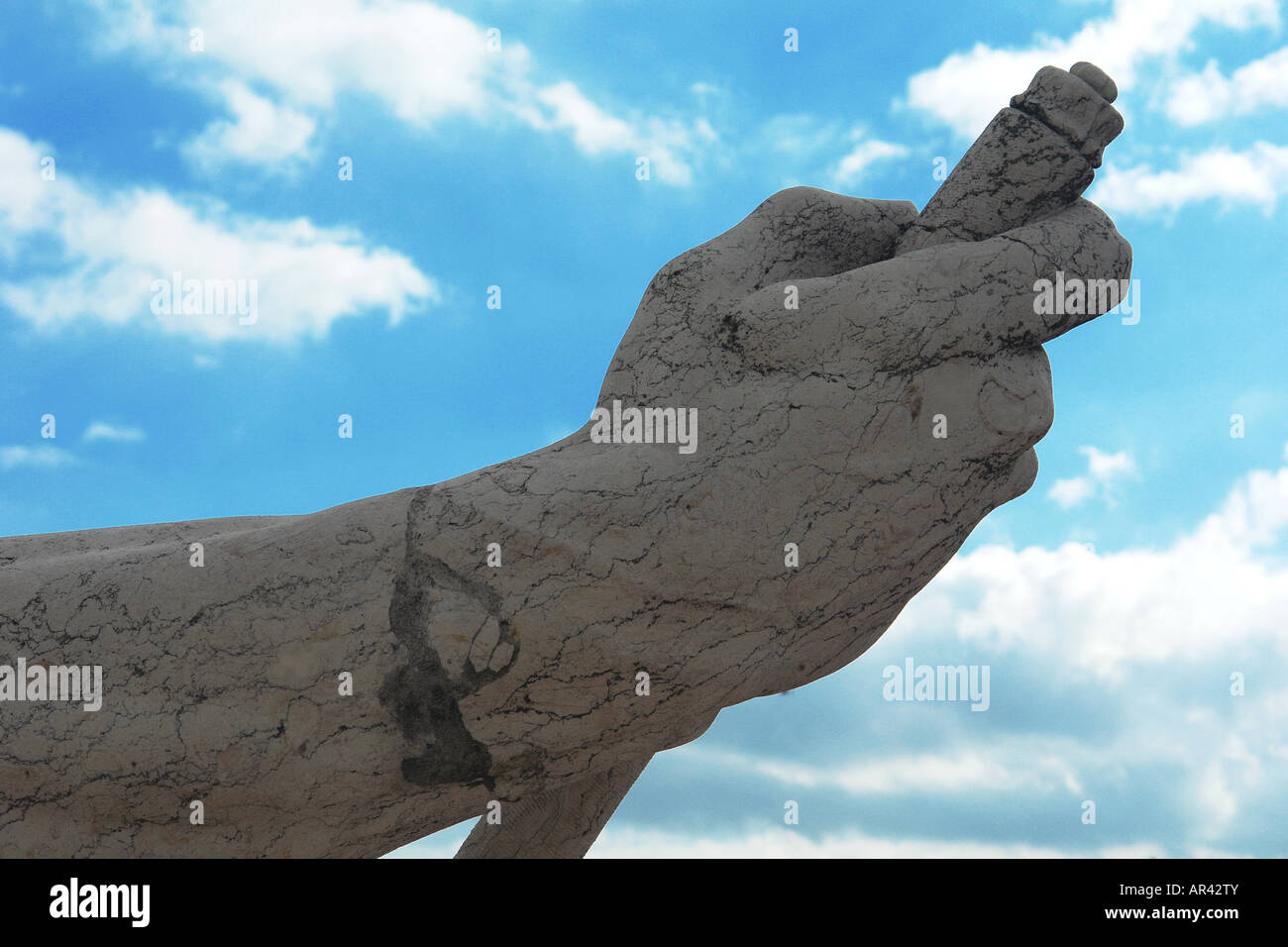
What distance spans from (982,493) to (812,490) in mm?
631

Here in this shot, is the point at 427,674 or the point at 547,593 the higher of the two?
the point at 547,593

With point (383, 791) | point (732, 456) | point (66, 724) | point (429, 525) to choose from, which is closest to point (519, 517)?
point (429, 525)

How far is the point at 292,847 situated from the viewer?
3.81m

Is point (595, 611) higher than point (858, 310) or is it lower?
lower

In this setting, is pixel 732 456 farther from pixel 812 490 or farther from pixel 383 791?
pixel 383 791

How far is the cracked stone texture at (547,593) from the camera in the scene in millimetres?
3689

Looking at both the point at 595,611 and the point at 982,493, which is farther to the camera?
the point at 982,493

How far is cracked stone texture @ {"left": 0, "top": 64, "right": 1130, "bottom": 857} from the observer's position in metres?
3.69

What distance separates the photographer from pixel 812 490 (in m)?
3.78

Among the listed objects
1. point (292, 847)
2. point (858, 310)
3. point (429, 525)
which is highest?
point (858, 310)

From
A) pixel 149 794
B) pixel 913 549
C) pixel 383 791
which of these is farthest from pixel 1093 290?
pixel 149 794

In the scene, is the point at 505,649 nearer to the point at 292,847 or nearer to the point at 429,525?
the point at 429,525

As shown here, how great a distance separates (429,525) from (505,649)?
1.47 ft

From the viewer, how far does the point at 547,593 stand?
3688mm
